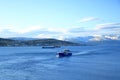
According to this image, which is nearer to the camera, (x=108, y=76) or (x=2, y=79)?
(x=2, y=79)

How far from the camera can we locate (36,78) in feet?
133

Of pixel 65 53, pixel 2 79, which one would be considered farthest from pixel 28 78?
pixel 65 53

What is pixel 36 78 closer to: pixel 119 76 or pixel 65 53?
pixel 119 76

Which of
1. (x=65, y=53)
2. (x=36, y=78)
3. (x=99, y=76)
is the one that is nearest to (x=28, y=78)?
(x=36, y=78)

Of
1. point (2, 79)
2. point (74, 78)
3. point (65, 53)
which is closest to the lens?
point (2, 79)

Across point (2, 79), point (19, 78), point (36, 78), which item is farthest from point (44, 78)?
point (2, 79)

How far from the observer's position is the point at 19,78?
130 ft

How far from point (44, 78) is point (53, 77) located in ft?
5.87

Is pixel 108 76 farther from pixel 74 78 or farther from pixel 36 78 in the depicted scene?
pixel 36 78

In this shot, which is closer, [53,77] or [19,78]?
[19,78]

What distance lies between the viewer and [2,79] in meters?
38.7

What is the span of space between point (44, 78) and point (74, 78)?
4.69 meters

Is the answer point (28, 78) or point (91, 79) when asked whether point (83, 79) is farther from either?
point (28, 78)

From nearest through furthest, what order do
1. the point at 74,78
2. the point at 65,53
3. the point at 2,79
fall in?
the point at 2,79 < the point at 74,78 < the point at 65,53
